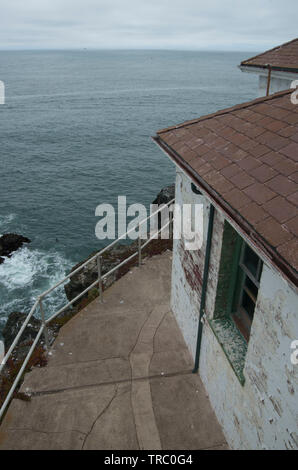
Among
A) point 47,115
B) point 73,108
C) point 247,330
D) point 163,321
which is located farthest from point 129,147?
point 247,330

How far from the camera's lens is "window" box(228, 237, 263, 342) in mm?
4579

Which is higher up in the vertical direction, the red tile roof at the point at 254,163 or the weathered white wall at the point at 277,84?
the weathered white wall at the point at 277,84

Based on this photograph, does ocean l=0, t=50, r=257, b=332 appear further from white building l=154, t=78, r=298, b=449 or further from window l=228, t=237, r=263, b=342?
window l=228, t=237, r=263, b=342

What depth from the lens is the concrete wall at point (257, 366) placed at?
3346 millimetres

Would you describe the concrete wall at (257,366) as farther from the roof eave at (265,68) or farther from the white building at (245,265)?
the roof eave at (265,68)

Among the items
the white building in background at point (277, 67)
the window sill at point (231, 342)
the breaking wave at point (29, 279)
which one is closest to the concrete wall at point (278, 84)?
the white building in background at point (277, 67)

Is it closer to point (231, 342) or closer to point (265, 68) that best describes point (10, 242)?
point (265, 68)

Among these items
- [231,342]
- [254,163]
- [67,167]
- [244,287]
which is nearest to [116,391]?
[231,342]

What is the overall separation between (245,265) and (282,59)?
634 cm

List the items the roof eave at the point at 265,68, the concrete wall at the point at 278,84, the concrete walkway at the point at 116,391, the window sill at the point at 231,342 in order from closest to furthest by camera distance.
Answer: the window sill at the point at 231,342
the concrete walkway at the point at 116,391
the roof eave at the point at 265,68
the concrete wall at the point at 278,84

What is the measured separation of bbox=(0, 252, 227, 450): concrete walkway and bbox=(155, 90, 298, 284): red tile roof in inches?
160

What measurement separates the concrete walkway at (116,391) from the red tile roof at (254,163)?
4.05m

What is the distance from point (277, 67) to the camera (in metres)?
8.05

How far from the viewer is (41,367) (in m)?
6.69
